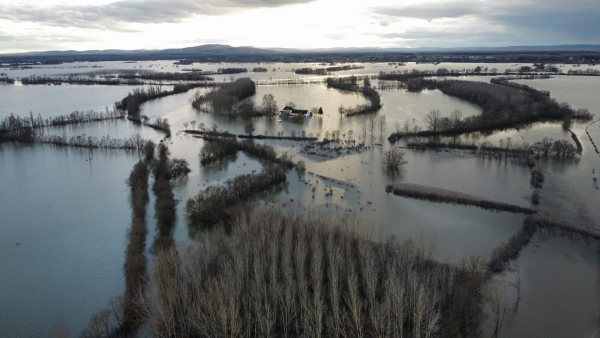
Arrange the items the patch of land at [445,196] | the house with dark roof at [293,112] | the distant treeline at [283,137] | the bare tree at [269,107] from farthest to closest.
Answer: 1. the bare tree at [269,107]
2. the house with dark roof at [293,112]
3. the distant treeline at [283,137]
4. the patch of land at [445,196]

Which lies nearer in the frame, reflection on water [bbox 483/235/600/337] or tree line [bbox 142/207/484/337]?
tree line [bbox 142/207/484/337]

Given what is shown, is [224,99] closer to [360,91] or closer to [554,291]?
[360,91]

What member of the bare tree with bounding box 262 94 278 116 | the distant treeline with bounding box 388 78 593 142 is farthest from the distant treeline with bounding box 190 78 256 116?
the distant treeline with bounding box 388 78 593 142

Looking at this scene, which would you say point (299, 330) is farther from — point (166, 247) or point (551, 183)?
point (551, 183)

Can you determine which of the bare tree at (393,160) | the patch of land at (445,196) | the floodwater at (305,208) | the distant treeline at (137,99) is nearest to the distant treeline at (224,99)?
the distant treeline at (137,99)

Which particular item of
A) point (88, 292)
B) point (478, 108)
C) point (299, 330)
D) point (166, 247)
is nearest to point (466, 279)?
point (299, 330)

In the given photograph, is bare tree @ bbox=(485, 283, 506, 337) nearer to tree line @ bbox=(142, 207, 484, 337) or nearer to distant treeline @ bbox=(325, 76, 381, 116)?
tree line @ bbox=(142, 207, 484, 337)

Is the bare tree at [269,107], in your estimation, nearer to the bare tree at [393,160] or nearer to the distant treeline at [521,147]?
the distant treeline at [521,147]
